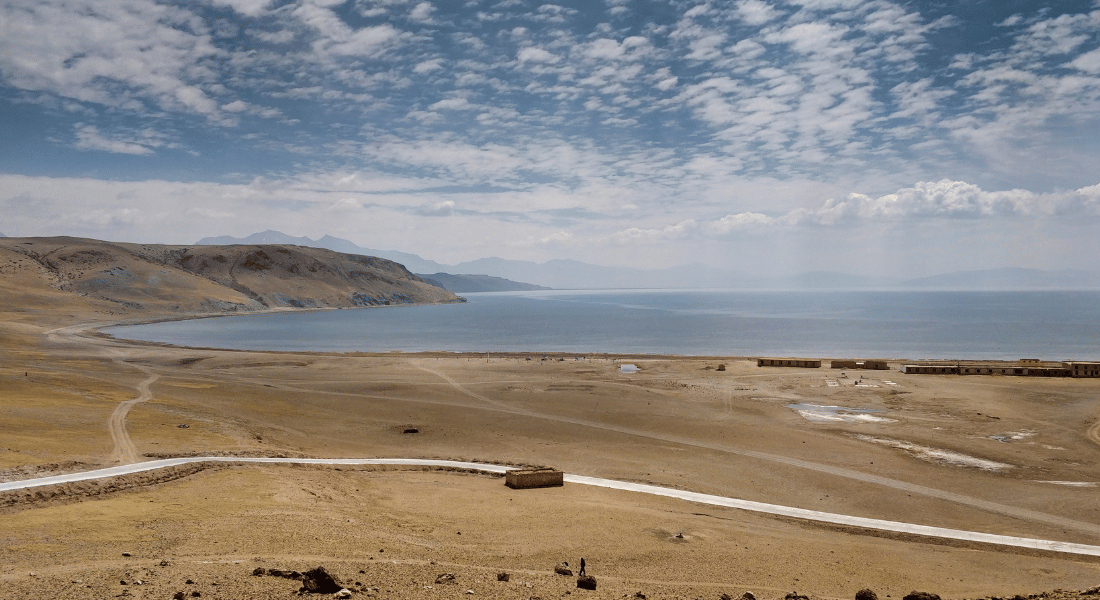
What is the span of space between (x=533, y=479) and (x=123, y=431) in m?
23.4

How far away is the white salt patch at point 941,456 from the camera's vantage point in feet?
99.7

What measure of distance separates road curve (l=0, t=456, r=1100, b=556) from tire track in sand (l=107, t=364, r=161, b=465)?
1.55m

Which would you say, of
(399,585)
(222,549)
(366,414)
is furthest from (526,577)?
(366,414)

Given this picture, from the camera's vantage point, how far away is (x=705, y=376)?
61.2m

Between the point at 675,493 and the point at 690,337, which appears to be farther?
the point at 690,337

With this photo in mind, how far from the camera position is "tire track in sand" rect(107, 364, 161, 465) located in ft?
87.0

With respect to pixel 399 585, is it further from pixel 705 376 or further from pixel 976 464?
pixel 705 376

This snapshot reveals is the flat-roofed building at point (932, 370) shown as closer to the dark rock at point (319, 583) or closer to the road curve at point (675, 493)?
the road curve at point (675, 493)

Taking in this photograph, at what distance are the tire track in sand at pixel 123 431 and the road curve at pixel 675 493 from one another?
155cm

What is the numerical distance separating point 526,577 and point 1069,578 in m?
15.8

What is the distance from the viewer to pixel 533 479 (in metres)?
25.3

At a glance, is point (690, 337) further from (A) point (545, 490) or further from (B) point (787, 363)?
(A) point (545, 490)

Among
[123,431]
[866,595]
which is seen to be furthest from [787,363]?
[123,431]

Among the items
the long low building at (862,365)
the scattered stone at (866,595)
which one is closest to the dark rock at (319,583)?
the scattered stone at (866,595)
